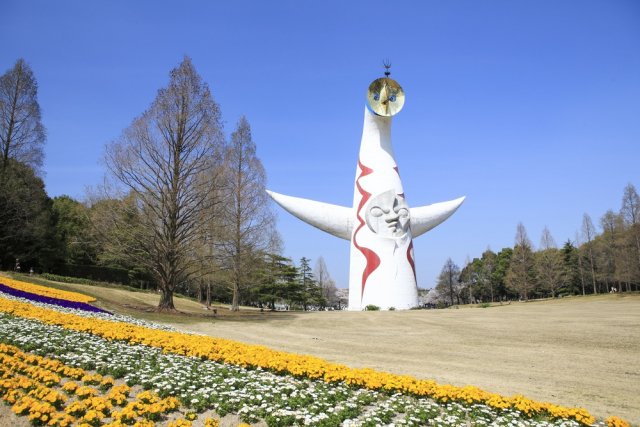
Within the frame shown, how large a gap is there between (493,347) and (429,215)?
59.4 ft

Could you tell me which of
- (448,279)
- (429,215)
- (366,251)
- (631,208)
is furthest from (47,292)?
(448,279)

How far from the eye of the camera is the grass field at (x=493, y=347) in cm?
745

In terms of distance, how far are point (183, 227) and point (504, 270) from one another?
48143 millimetres

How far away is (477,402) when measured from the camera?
6051mm

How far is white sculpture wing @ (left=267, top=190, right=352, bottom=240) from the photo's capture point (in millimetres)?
27781

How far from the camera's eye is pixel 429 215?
29.1 metres

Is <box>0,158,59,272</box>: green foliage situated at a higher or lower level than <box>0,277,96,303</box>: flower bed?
higher

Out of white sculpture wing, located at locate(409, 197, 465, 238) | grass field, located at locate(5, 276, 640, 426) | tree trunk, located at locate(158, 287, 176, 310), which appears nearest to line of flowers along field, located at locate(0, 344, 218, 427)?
grass field, located at locate(5, 276, 640, 426)

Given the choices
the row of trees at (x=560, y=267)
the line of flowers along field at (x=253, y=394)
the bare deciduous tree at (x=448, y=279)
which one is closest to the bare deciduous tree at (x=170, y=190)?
the line of flowers along field at (x=253, y=394)

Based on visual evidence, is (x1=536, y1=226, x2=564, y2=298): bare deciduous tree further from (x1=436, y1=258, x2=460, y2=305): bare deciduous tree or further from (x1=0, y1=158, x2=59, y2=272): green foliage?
(x1=0, y1=158, x2=59, y2=272): green foliage

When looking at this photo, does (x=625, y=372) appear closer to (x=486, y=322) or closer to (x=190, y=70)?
(x=486, y=322)

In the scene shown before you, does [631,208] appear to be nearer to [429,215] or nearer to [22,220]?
[429,215]

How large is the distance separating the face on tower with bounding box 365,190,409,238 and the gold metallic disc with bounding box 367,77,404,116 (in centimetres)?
495

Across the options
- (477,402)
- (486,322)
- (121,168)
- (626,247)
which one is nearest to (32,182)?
(121,168)
